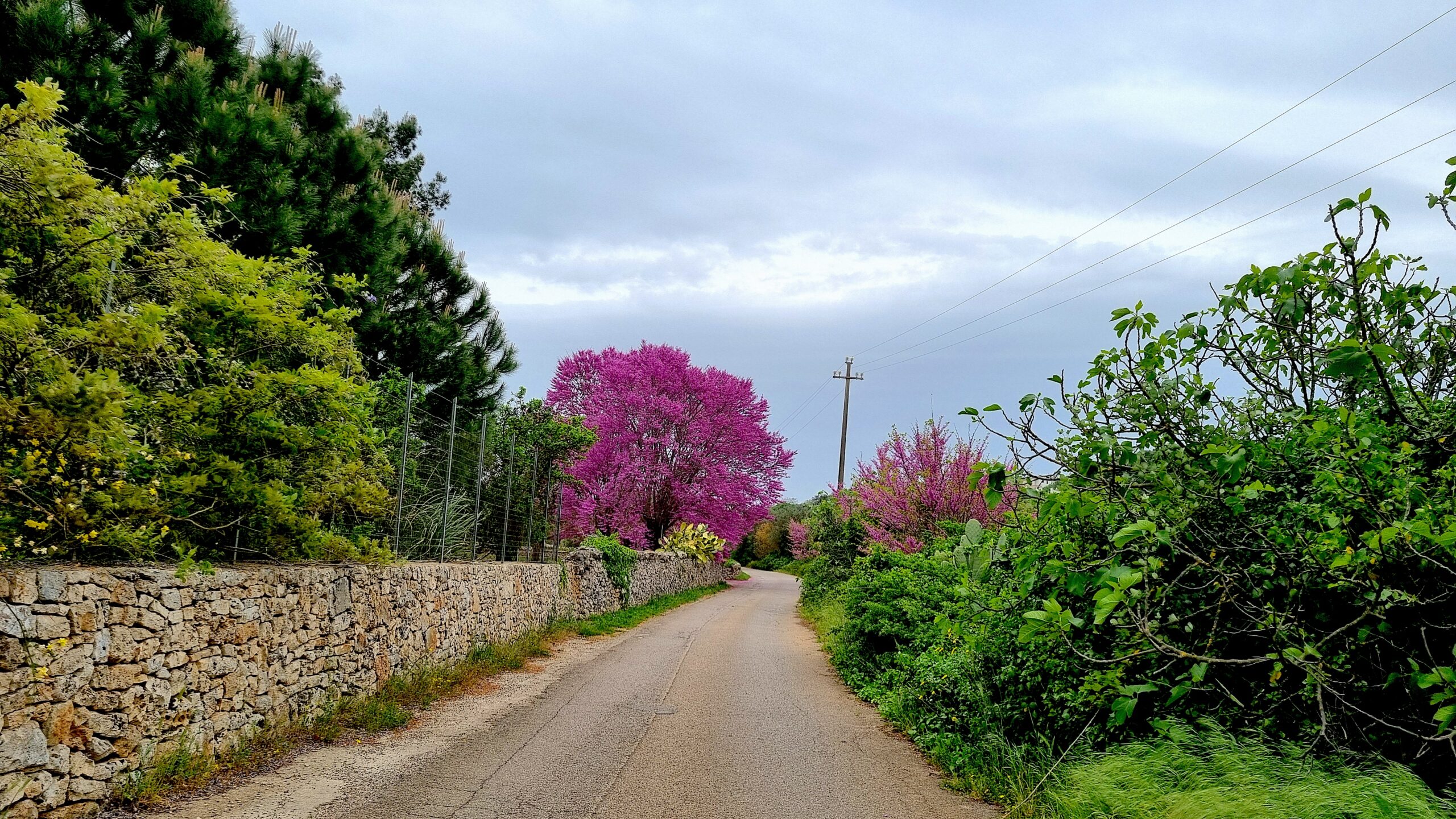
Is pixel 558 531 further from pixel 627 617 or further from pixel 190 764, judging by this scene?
pixel 190 764

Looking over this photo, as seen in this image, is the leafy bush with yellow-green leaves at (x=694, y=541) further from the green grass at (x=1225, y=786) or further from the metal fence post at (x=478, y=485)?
the green grass at (x=1225, y=786)

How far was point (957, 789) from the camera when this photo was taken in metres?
6.42

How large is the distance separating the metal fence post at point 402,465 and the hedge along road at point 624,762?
2062mm

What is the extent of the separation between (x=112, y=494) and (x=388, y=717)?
132 inches

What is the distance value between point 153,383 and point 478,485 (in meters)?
6.77

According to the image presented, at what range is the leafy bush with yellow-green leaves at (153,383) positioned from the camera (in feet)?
15.9

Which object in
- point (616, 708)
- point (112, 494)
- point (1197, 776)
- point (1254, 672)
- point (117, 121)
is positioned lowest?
point (616, 708)

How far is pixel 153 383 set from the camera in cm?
607

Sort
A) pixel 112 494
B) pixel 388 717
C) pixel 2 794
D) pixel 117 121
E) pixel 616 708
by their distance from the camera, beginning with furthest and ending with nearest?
pixel 117 121
pixel 616 708
pixel 388 717
pixel 112 494
pixel 2 794

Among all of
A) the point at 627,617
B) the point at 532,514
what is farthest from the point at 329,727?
the point at 627,617

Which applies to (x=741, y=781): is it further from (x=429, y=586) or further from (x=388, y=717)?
(x=429, y=586)

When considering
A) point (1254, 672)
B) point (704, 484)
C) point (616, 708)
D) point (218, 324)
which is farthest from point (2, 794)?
point (704, 484)

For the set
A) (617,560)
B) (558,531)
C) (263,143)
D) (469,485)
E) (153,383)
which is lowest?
(617,560)

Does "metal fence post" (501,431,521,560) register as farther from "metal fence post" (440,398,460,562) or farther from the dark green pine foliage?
"metal fence post" (440,398,460,562)
